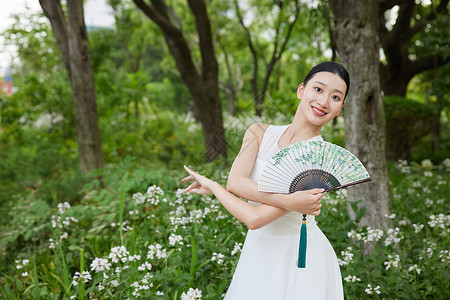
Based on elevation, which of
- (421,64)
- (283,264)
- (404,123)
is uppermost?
(421,64)

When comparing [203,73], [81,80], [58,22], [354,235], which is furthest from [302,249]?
[203,73]

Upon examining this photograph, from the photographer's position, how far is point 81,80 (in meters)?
5.23

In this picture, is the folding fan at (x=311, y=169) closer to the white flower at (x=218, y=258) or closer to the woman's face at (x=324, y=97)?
the woman's face at (x=324, y=97)

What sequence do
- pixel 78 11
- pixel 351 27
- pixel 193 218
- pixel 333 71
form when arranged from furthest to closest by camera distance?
pixel 78 11 → pixel 351 27 → pixel 193 218 → pixel 333 71

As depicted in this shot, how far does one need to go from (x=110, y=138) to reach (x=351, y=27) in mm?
6534

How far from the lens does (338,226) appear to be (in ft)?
10.6

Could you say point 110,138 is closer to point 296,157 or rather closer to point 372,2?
point 372,2

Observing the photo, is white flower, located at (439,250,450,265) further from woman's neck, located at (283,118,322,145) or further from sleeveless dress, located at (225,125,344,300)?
woman's neck, located at (283,118,322,145)

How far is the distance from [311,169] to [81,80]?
4.43 meters

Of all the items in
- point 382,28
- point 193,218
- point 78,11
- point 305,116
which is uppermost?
point 382,28

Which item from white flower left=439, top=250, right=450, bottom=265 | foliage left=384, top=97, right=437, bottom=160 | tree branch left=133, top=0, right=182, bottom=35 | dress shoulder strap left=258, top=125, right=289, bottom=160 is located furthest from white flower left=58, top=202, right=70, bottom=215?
foliage left=384, top=97, right=437, bottom=160

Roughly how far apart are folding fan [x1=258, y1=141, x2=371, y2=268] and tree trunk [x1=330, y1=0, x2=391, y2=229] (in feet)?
5.97

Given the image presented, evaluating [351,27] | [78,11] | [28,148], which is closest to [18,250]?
[78,11]

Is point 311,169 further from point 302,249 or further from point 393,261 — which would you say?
point 393,261
